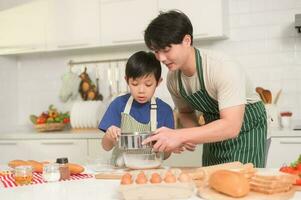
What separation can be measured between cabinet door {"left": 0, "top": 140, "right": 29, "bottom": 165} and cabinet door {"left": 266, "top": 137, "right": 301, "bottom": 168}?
1733mm

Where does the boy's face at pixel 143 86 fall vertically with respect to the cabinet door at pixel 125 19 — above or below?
below

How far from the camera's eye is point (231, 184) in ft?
3.22

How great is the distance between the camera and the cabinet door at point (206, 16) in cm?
283

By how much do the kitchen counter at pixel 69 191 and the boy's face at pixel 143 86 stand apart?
0.46m

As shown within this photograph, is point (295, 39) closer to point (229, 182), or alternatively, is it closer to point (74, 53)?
point (74, 53)

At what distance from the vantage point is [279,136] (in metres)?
2.58

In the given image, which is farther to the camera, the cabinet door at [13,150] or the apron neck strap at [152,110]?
the cabinet door at [13,150]

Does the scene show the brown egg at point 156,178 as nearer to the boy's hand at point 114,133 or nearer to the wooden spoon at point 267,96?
the boy's hand at point 114,133

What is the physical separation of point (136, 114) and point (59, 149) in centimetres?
149

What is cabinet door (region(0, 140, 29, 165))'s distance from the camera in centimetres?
319

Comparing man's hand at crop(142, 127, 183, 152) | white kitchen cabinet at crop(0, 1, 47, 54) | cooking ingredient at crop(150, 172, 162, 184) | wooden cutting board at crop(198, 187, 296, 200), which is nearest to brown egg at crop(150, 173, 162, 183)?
cooking ingredient at crop(150, 172, 162, 184)

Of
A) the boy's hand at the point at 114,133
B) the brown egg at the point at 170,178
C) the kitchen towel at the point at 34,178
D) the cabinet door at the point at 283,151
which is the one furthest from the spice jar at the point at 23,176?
the cabinet door at the point at 283,151

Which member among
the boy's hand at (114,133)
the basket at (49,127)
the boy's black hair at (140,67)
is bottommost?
the basket at (49,127)

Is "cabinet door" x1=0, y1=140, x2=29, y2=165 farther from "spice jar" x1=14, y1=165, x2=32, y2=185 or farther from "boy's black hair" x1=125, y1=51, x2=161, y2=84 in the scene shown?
"spice jar" x1=14, y1=165, x2=32, y2=185
